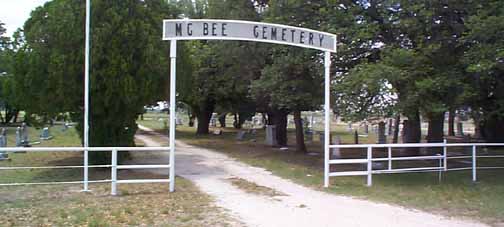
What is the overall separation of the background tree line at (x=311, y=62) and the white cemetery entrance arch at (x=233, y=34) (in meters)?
1.40

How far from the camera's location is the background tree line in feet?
45.2

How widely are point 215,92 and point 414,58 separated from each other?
69.5 ft

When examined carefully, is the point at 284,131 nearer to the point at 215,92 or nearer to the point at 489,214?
the point at 215,92

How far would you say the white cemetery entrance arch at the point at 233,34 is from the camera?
12391mm

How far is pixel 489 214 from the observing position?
9836mm

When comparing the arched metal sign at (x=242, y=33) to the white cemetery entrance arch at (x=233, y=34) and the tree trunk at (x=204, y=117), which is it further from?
the tree trunk at (x=204, y=117)

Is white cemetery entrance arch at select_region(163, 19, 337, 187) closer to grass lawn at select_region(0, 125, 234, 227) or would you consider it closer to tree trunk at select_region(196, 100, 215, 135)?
grass lawn at select_region(0, 125, 234, 227)

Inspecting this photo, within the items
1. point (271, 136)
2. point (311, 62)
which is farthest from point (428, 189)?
point (271, 136)

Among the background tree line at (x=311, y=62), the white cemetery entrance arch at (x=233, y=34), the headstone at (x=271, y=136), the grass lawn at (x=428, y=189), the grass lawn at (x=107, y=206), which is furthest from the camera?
the headstone at (x=271, y=136)

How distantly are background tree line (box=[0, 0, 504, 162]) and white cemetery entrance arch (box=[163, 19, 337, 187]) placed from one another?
1.40 m

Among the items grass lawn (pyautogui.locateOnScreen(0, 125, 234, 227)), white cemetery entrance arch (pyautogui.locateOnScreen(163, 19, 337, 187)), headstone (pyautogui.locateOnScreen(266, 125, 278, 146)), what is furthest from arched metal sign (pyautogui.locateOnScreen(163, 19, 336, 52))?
headstone (pyautogui.locateOnScreen(266, 125, 278, 146))

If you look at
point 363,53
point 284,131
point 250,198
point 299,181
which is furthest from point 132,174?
point 284,131

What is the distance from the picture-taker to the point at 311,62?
17062 millimetres

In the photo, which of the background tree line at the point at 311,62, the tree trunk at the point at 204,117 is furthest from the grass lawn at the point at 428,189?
the tree trunk at the point at 204,117
